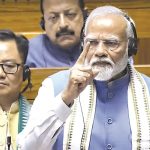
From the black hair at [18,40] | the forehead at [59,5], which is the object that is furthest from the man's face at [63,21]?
the black hair at [18,40]

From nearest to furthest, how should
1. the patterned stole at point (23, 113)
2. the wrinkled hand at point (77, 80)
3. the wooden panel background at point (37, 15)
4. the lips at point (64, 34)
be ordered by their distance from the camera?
1. the wrinkled hand at point (77, 80)
2. the patterned stole at point (23, 113)
3. the lips at point (64, 34)
4. the wooden panel background at point (37, 15)

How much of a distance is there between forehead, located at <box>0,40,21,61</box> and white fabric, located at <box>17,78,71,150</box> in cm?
18

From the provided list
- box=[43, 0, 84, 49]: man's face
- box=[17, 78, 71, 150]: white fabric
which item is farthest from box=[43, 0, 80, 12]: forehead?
box=[17, 78, 71, 150]: white fabric

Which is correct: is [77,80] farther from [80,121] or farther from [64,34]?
[64,34]

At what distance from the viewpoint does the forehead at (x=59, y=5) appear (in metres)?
0.98

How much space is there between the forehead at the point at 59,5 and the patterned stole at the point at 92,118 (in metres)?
0.33

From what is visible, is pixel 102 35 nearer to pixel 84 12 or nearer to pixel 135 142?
pixel 135 142

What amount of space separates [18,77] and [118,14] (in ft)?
0.67

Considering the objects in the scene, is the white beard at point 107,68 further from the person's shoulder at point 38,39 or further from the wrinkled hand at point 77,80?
the person's shoulder at point 38,39

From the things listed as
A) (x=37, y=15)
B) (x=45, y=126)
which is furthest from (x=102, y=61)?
(x=37, y=15)

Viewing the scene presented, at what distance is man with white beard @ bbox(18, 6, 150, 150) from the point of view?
2.04ft

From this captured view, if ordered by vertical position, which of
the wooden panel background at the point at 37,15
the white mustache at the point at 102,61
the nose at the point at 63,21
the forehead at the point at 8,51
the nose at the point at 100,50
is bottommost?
the white mustache at the point at 102,61

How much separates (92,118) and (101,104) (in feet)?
0.10

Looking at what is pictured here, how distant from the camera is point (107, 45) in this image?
2.23ft
